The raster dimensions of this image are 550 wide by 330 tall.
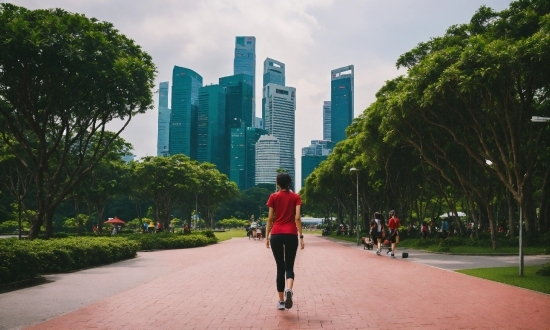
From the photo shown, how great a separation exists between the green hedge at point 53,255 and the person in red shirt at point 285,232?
6.17 metres

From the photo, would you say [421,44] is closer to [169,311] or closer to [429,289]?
[429,289]

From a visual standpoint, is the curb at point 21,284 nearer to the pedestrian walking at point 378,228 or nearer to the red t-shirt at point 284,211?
the red t-shirt at point 284,211

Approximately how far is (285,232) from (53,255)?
8751 millimetres

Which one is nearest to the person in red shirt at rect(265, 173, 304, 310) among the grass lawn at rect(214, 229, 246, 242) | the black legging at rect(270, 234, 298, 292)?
the black legging at rect(270, 234, 298, 292)

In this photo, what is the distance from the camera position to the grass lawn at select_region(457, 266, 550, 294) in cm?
1088

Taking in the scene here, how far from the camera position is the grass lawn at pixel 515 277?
35.7 feet

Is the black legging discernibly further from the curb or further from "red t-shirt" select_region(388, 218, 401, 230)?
"red t-shirt" select_region(388, 218, 401, 230)

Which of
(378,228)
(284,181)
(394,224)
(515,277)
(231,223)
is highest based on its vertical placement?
(284,181)

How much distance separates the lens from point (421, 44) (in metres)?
27.1

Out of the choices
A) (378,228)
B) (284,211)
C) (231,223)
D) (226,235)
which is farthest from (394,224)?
(231,223)

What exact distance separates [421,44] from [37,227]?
2023 centimetres

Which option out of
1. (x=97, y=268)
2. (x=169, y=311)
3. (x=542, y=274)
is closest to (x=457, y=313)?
(x=169, y=311)

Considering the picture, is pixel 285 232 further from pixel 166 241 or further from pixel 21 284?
pixel 166 241

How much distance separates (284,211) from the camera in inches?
312
